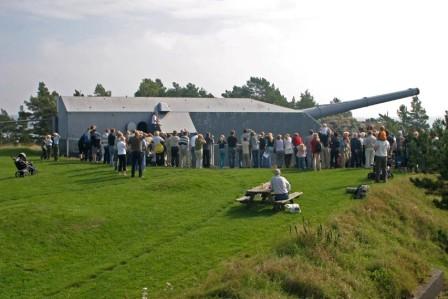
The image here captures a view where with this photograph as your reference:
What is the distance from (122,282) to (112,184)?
1002 cm

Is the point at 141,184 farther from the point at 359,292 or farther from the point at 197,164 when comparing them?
the point at 359,292

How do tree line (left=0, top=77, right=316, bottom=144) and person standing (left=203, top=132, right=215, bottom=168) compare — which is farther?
tree line (left=0, top=77, right=316, bottom=144)

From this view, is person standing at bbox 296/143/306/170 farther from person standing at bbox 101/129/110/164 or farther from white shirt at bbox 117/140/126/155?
person standing at bbox 101/129/110/164

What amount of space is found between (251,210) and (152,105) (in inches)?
773

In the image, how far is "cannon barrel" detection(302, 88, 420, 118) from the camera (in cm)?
4091

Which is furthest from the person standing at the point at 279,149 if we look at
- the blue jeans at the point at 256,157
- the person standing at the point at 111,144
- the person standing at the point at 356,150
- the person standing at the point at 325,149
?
the person standing at the point at 111,144

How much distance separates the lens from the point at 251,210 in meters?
19.7

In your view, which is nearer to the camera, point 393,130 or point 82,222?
point 82,222

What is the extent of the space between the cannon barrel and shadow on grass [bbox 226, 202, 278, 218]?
21.4 meters

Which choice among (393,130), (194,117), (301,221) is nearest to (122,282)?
(301,221)

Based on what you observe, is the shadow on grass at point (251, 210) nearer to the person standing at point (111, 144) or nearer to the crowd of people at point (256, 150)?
the crowd of people at point (256, 150)

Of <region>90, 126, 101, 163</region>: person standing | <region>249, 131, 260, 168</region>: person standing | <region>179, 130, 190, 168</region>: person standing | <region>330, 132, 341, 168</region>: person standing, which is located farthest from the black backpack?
<region>90, 126, 101, 163</region>: person standing

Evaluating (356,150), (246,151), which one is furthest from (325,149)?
(246,151)

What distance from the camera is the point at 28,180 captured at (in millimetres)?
25016
